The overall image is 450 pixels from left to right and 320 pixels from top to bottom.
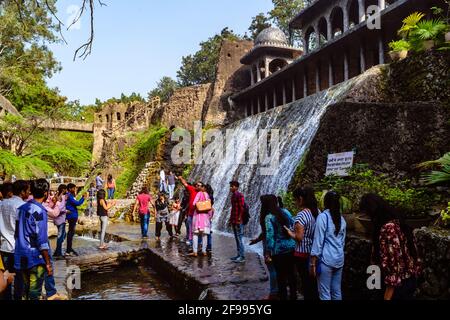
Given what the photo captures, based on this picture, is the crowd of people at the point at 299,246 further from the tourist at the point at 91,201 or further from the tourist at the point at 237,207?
the tourist at the point at 91,201

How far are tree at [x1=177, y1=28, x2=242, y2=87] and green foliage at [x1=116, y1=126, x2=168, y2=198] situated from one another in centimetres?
1977

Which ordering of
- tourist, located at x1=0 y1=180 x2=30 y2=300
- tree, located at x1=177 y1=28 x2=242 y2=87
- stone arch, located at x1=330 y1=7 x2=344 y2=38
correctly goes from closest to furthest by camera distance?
1. tourist, located at x1=0 y1=180 x2=30 y2=300
2. stone arch, located at x1=330 y1=7 x2=344 y2=38
3. tree, located at x1=177 y1=28 x2=242 y2=87

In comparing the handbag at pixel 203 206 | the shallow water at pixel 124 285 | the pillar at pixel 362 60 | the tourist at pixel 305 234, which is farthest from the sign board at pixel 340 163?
the pillar at pixel 362 60

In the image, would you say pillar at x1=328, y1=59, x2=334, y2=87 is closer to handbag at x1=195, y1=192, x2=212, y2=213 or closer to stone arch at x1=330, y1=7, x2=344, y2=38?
stone arch at x1=330, y1=7, x2=344, y2=38

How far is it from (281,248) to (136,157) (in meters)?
23.2

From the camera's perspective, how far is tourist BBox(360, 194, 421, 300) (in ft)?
10.9

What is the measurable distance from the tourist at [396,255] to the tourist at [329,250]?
0.62 meters

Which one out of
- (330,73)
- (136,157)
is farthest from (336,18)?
(136,157)

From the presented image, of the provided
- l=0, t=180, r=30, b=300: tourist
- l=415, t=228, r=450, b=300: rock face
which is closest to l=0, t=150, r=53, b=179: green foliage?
l=0, t=180, r=30, b=300: tourist

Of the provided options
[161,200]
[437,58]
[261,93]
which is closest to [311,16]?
[261,93]

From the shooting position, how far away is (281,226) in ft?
15.5

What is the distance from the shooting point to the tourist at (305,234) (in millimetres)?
4387
